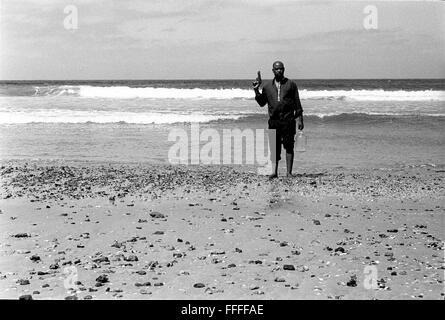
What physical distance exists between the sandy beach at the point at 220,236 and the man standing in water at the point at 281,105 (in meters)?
0.60

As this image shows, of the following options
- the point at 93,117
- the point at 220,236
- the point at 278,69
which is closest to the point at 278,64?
the point at 278,69

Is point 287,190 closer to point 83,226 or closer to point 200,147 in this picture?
point 83,226

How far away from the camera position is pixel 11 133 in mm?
14312

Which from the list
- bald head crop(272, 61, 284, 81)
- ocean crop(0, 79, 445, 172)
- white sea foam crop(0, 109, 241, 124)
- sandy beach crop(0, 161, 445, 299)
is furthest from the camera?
white sea foam crop(0, 109, 241, 124)

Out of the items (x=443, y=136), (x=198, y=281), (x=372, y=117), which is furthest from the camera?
(x=372, y=117)

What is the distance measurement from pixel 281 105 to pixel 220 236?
327 centimetres

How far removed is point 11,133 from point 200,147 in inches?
206

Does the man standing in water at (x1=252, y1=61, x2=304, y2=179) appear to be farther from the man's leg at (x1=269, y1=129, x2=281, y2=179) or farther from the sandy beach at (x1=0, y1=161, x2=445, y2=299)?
the sandy beach at (x1=0, y1=161, x2=445, y2=299)

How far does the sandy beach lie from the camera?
3969 millimetres

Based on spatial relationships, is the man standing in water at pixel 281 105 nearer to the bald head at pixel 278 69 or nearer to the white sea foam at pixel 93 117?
the bald head at pixel 278 69

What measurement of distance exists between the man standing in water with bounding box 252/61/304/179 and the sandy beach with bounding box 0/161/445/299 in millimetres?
596

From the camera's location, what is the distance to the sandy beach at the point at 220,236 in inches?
156

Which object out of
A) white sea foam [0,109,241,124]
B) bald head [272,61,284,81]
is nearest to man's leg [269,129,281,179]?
bald head [272,61,284,81]
